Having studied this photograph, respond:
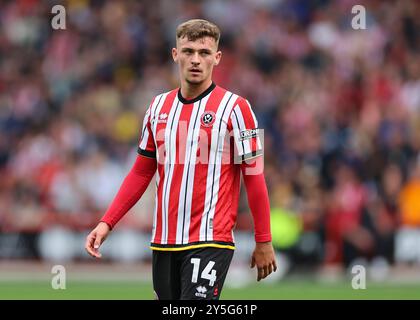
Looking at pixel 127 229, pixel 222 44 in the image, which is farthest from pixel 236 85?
pixel 127 229

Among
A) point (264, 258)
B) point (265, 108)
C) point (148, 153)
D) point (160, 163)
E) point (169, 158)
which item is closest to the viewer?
point (264, 258)

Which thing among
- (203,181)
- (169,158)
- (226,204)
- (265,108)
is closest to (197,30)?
(169,158)

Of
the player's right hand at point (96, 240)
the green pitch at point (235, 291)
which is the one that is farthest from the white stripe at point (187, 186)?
the green pitch at point (235, 291)

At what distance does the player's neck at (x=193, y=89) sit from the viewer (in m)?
6.31

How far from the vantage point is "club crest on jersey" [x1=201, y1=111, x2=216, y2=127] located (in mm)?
6202

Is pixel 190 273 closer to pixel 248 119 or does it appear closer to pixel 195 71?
pixel 248 119

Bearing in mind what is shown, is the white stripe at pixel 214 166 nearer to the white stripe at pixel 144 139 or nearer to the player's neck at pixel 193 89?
the player's neck at pixel 193 89

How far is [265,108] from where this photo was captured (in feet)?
58.6

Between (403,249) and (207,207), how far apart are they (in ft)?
31.9

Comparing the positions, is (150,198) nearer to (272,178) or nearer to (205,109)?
(272,178)

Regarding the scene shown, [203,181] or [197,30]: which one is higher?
[197,30]

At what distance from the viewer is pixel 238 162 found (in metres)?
6.26

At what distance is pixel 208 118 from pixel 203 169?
0.30 meters

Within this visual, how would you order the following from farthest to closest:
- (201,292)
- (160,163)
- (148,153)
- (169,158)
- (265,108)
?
1. (265,108)
2. (148,153)
3. (160,163)
4. (169,158)
5. (201,292)
